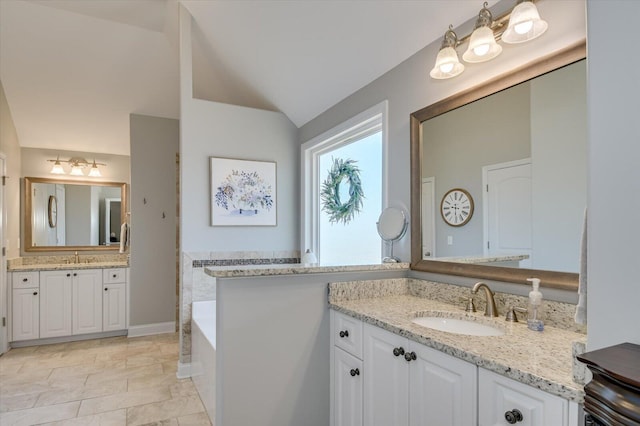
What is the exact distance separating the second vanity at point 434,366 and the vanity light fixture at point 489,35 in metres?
1.18

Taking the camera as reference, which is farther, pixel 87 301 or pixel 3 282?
pixel 87 301

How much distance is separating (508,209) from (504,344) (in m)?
0.73

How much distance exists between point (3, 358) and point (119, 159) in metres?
2.67

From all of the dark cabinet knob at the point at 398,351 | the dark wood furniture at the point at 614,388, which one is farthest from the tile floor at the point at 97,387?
the dark wood furniture at the point at 614,388

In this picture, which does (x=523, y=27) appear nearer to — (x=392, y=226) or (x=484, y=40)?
(x=484, y=40)

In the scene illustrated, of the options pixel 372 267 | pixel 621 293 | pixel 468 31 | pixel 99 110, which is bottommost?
pixel 372 267

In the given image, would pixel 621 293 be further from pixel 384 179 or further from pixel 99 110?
pixel 99 110

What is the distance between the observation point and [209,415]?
2457 millimetres

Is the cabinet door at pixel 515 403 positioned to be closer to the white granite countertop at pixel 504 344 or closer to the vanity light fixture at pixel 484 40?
the white granite countertop at pixel 504 344

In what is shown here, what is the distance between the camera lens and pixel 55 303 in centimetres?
418

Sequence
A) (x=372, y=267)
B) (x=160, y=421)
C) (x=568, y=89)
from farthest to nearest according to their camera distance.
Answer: (x=160, y=421) < (x=372, y=267) < (x=568, y=89)

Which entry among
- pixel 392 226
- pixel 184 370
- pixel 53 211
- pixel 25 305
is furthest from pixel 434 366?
pixel 53 211

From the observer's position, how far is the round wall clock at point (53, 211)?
4.67 meters

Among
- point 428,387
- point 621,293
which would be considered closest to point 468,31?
point 621,293
